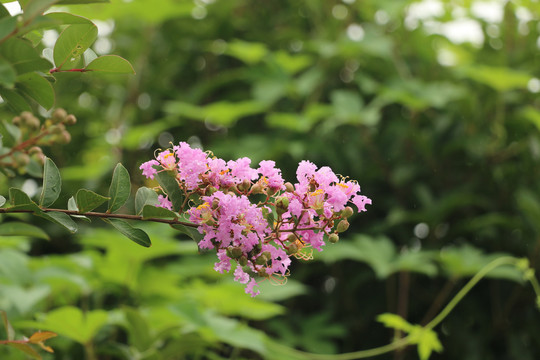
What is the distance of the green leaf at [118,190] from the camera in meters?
0.59

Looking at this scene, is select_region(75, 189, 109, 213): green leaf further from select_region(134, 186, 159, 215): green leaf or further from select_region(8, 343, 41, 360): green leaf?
select_region(8, 343, 41, 360): green leaf

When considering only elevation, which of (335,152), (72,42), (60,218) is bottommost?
(60,218)

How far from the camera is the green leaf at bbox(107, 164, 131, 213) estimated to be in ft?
1.94

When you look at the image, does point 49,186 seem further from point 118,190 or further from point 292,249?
point 292,249

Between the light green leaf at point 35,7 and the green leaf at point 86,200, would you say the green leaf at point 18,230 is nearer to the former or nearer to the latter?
the green leaf at point 86,200

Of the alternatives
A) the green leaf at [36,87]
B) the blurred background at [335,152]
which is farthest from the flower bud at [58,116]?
the blurred background at [335,152]

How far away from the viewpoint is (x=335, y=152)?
5.84ft

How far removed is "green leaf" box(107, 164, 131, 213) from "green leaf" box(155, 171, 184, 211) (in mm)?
44

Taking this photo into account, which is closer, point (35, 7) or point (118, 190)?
point (35, 7)

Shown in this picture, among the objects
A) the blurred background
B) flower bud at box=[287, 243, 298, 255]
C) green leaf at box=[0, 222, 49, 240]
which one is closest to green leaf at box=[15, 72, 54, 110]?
green leaf at box=[0, 222, 49, 240]

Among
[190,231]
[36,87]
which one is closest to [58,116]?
[36,87]

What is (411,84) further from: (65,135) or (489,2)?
(65,135)

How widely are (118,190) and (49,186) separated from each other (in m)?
0.07

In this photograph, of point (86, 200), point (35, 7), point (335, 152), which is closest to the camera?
point (35, 7)
